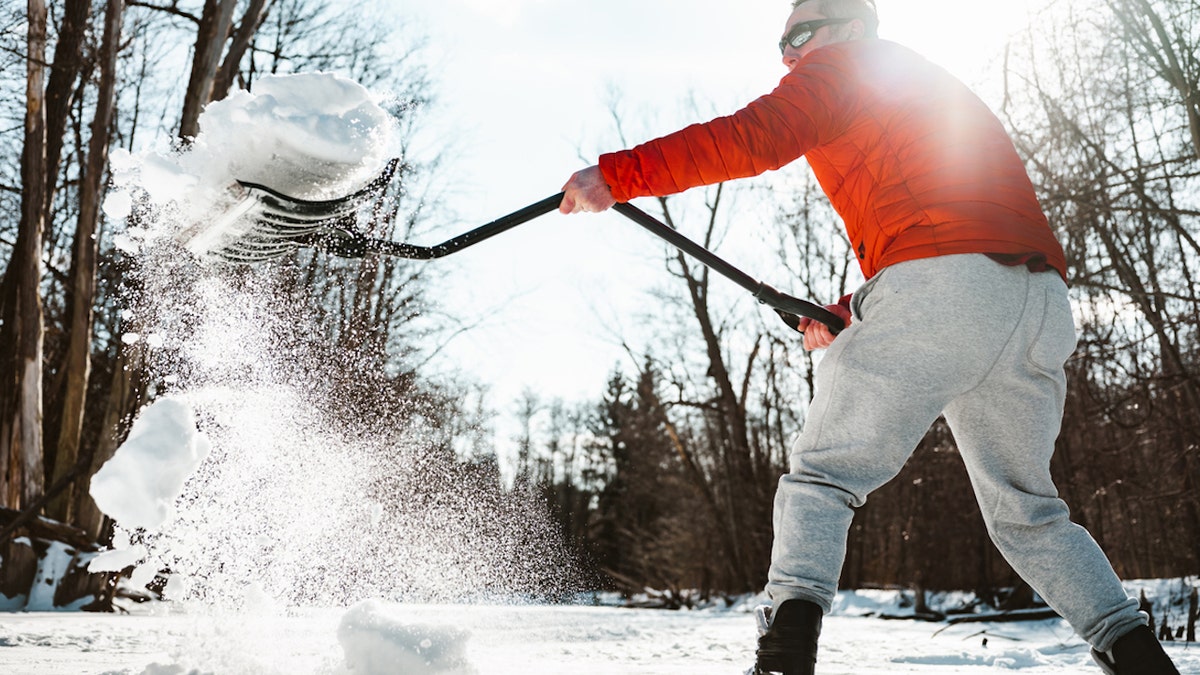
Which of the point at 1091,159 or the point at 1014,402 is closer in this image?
the point at 1014,402

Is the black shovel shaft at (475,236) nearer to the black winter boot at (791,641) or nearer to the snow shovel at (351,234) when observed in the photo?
the snow shovel at (351,234)

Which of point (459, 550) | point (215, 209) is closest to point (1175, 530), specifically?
point (459, 550)

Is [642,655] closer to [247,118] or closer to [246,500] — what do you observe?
[246,500]

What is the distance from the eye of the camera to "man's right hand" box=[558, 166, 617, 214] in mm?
1948

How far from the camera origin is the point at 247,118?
227 cm

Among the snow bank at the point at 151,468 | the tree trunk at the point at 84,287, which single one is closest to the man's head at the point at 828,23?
the snow bank at the point at 151,468

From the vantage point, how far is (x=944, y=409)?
1845 mm

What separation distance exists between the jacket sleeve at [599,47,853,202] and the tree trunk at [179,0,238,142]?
7.72 metres

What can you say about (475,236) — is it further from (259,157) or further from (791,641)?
(791,641)

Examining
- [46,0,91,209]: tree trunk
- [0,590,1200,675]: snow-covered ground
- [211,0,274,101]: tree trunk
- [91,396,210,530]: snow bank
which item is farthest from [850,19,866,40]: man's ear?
[46,0,91,209]: tree trunk

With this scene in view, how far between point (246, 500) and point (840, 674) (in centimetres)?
231

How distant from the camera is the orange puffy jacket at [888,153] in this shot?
1.76 meters

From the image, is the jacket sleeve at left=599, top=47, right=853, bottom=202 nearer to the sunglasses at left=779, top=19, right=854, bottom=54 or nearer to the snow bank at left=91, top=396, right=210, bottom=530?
the sunglasses at left=779, top=19, right=854, bottom=54

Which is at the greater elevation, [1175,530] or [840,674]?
[1175,530]
